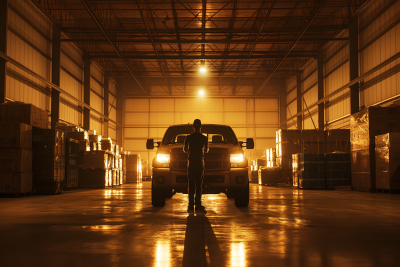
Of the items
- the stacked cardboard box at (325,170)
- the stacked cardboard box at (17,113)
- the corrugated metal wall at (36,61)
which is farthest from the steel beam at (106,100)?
the stacked cardboard box at (17,113)

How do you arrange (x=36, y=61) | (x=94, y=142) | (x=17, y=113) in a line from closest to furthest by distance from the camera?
(x=17, y=113) < (x=94, y=142) < (x=36, y=61)

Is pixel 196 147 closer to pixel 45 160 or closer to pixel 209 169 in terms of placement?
pixel 209 169

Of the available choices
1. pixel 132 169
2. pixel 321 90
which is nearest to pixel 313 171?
pixel 321 90

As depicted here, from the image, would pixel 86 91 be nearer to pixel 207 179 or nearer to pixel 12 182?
pixel 12 182

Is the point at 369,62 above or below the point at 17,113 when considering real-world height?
above

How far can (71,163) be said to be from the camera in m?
16.4

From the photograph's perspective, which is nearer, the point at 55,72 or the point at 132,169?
the point at 55,72

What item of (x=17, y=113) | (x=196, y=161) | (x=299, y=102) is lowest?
(x=196, y=161)

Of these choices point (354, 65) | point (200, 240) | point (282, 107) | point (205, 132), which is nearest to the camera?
point (200, 240)

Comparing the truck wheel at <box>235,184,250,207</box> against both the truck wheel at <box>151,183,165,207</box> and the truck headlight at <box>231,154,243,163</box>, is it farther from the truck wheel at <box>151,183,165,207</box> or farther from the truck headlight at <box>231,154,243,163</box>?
the truck wheel at <box>151,183,165,207</box>

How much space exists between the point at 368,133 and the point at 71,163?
37.2 feet

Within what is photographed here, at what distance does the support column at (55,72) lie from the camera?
2181cm

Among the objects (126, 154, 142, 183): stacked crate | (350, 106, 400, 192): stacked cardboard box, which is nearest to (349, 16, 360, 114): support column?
(350, 106, 400, 192): stacked cardboard box

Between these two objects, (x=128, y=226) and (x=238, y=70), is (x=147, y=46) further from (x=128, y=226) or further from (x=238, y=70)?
(x=128, y=226)
